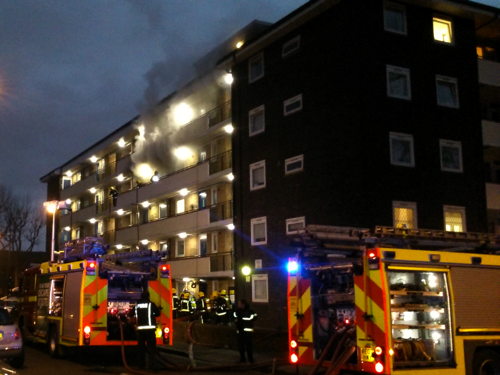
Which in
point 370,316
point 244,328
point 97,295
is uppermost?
point 97,295

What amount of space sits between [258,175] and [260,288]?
458 cm

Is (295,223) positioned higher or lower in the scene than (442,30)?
lower

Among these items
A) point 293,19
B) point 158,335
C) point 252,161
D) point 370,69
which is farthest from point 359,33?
point 158,335

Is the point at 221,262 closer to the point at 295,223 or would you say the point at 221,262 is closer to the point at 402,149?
the point at 295,223

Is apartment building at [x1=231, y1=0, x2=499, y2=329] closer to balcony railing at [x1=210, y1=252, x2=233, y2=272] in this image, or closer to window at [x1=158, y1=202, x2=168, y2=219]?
balcony railing at [x1=210, y1=252, x2=233, y2=272]

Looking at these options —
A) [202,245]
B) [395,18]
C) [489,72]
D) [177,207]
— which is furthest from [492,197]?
[177,207]

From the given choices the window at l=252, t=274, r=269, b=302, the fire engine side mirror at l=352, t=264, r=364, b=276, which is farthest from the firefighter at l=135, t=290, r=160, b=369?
the window at l=252, t=274, r=269, b=302

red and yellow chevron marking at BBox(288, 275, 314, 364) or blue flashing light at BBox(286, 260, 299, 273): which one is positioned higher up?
blue flashing light at BBox(286, 260, 299, 273)

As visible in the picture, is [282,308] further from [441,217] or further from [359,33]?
[359,33]

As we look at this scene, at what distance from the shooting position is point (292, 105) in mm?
24391

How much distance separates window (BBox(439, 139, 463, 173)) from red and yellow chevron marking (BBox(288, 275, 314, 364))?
13964 mm

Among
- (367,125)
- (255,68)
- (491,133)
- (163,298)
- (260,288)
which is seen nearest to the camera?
(163,298)

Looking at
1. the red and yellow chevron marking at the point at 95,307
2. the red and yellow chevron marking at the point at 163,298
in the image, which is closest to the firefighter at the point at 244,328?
the red and yellow chevron marking at the point at 163,298

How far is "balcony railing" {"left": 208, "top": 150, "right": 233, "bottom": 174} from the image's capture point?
1125 inches
